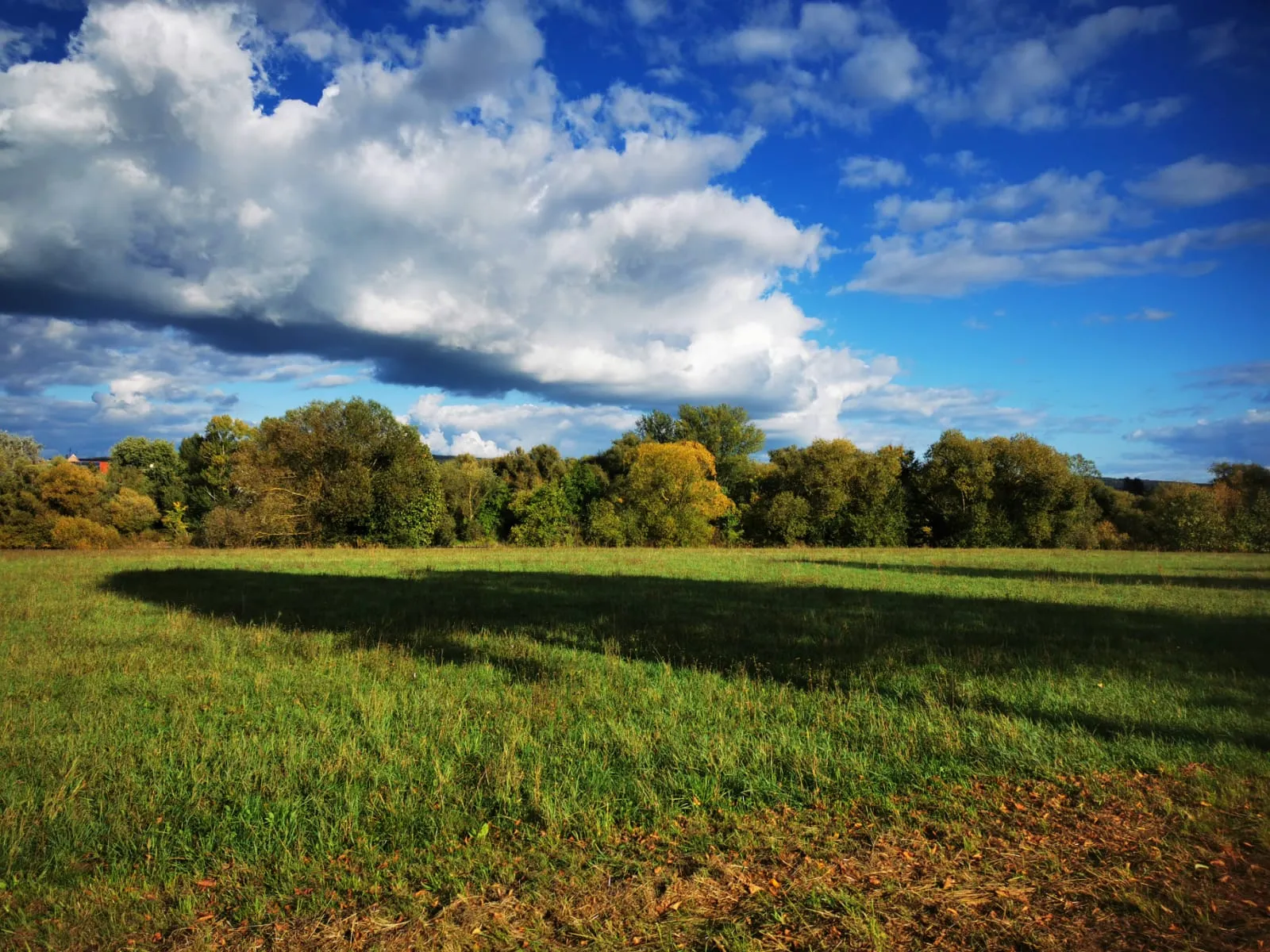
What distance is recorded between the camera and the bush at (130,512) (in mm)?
55938

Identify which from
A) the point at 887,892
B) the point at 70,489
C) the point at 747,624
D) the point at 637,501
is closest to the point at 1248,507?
the point at 637,501

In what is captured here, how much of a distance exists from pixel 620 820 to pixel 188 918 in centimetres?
283

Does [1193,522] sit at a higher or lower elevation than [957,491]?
lower

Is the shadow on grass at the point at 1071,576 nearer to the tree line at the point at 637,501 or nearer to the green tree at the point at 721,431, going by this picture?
the tree line at the point at 637,501

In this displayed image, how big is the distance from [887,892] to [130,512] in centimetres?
6815

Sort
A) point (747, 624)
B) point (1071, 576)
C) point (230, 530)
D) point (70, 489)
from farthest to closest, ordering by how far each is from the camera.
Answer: point (70, 489) < point (230, 530) < point (1071, 576) < point (747, 624)

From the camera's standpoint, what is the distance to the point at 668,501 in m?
52.8

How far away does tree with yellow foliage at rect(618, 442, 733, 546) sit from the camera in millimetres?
51875

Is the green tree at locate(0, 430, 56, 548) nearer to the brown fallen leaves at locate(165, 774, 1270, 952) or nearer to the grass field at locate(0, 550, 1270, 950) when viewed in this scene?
the grass field at locate(0, 550, 1270, 950)

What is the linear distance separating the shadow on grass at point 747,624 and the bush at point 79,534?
126 feet

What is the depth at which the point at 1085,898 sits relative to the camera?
4.16 m

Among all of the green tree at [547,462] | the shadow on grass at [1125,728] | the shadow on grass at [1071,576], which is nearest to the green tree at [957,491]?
the shadow on grass at [1071,576]

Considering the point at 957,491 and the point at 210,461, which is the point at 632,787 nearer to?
the point at 957,491

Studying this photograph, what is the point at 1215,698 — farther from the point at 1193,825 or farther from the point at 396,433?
the point at 396,433
